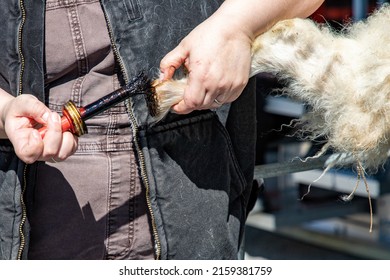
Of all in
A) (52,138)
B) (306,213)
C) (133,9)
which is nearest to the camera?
(52,138)

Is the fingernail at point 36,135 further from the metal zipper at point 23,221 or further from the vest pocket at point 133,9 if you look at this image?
the vest pocket at point 133,9

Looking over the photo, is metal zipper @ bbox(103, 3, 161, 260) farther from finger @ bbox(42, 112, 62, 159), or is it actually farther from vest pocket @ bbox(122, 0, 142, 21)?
finger @ bbox(42, 112, 62, 159)

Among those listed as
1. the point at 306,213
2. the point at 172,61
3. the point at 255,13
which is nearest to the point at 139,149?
the point at 172,61

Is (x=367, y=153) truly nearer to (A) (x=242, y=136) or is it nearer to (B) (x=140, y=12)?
(A) (x=242, y=136)

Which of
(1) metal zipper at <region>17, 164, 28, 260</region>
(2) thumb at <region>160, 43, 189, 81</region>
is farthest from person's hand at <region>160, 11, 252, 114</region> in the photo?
(1) metal zipper at <region>17, 164, 28, 260</region>

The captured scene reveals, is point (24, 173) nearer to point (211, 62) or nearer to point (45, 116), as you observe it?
point (45, 116)

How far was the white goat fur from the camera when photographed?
1.02 m

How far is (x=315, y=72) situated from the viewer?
42.6 inches

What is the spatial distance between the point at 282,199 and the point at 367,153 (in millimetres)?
2345

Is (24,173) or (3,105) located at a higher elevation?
(3,105)

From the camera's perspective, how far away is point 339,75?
3.48 ft

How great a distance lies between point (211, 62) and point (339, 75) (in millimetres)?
204
